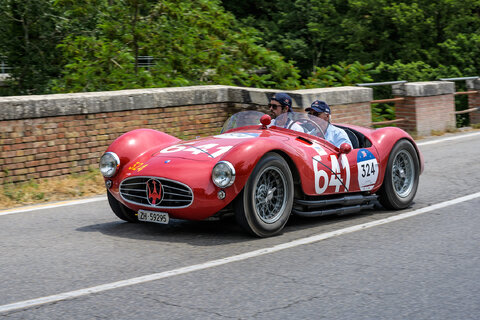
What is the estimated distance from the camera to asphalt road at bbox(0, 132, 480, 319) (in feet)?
15.3

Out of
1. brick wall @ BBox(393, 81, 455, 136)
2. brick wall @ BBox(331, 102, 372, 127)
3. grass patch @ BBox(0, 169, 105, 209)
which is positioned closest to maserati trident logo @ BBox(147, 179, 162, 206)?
grass patch @ BBox(0, 169, 105, 209)

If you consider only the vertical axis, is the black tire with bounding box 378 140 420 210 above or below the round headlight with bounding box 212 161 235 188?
below

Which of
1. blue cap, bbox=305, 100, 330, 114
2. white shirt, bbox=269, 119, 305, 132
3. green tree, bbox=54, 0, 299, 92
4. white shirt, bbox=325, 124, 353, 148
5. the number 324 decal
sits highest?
green tree, bbox=54, 0, 299, 92

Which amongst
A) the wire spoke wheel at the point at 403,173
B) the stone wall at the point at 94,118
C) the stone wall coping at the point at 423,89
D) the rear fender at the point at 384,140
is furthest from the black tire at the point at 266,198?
the stone wall coping at the point at 423,89

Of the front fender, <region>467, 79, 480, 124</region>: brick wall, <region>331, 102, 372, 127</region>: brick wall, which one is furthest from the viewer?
<region>467, 79, 480, 124</region>: brick wall

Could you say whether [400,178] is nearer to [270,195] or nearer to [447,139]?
[270,195]

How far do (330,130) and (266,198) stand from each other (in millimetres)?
1531

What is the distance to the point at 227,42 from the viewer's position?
1659 cm

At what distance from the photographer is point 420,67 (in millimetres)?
Result: 24328

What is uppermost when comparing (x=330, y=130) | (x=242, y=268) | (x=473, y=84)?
(x=473, y=84)

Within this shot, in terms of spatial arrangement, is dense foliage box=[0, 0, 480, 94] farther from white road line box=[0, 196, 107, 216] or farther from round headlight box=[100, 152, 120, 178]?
round headlight box=[100, 152, 120, 178]

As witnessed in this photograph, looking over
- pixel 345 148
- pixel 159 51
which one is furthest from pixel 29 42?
pixel 345 148

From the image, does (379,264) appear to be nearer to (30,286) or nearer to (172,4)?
(30,286)

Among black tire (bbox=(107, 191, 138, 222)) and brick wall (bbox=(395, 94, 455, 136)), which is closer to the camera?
black tire (bbox=(107, 191, 138, 222))
